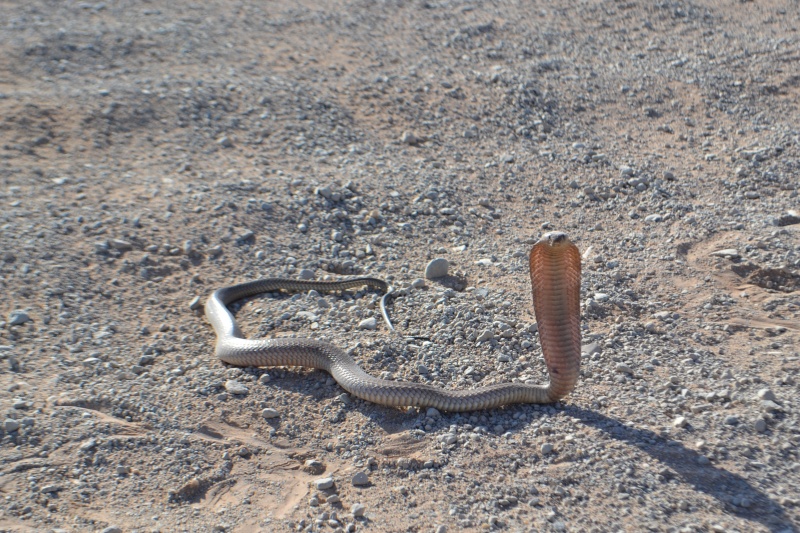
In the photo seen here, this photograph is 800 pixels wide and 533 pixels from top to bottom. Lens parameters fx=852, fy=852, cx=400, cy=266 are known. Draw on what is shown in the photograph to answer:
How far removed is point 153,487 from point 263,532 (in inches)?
38.1

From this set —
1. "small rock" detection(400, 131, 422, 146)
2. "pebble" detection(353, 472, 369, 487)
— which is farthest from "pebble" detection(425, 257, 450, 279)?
"small rock" detection(400, 131, 422, 146)

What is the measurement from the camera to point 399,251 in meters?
9.30

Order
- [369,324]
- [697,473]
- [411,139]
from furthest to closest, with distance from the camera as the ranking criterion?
[411,139] < [369,324] < [697,473]

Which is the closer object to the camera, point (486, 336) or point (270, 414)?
point (270, 414)

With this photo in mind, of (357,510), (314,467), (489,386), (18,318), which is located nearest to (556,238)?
(489,386)

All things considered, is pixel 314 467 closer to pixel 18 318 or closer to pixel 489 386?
pixel 489 386

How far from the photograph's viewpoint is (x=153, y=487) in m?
5.89

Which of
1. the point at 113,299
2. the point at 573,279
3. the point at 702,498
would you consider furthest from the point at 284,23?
the point at 702,498

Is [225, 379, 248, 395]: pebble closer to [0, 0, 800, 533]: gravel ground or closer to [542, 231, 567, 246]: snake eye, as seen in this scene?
[0, 0, 800, 533]: gravel ground

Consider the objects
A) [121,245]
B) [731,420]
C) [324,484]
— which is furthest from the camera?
[121,245]

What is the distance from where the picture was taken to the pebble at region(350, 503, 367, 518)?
5.52 metres

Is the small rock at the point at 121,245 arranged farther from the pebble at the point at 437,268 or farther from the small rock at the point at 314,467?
the small rock at the point at 314,467

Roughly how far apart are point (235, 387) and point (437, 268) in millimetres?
2571

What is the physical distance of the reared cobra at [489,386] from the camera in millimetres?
5777
